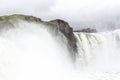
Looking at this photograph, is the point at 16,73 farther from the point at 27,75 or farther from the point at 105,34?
the point at 105,34

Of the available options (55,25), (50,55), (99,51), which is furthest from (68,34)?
(50,55)

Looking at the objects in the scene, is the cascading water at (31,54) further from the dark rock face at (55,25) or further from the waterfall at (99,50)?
the waterfall at (99,50)

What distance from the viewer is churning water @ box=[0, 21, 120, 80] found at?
36.2m

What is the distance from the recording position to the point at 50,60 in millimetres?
45219

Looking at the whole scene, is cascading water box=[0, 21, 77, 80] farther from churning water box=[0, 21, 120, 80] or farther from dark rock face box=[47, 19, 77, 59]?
dark rock face box=[47, 19, 77, 59]

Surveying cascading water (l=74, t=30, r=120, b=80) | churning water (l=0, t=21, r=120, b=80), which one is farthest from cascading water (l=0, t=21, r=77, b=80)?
cascading water (l=74, t=30, r=120, b=80)

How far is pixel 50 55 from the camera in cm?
4722

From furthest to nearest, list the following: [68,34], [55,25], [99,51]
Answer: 1. [99,51]
2. [68,34]
3. [55,25]

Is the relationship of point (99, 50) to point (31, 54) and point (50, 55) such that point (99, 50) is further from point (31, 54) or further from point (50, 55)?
point (31, 54)

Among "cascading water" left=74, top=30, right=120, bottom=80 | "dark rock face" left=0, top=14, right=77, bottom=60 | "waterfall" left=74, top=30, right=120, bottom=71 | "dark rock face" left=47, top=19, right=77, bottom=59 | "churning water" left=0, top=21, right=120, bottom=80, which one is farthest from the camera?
"waterfall" left=74, top=30, right=120, bottom=71

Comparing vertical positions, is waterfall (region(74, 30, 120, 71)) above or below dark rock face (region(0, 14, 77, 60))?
below

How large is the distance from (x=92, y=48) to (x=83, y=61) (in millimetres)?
4703

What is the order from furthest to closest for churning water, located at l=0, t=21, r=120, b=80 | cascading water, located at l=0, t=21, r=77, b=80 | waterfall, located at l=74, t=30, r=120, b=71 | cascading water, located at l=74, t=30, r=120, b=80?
waterfall, located at l=74, t=30, r=120, b=71
cascading water, located at l=74, t=30, r=120, b=80
churning water, located at l=0, t=21, r=120, b=80
cascading water, located at l=0, t=21, r=77, b=80

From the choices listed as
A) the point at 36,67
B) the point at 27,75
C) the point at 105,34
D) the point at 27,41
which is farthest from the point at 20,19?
the point at 105,34
